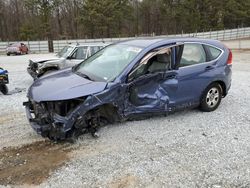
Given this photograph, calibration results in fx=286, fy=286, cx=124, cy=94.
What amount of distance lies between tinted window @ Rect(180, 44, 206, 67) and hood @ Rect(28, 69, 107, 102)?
182 centimetres

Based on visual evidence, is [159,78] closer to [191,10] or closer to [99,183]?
[99,183]

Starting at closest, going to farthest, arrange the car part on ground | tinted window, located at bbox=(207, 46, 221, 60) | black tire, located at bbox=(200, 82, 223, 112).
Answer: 1. black tire, located at bbox=(200, 82, 223, 112)
2. tinted window, located at bbox=(207, 46, 221, 60)
3. the car part on ground

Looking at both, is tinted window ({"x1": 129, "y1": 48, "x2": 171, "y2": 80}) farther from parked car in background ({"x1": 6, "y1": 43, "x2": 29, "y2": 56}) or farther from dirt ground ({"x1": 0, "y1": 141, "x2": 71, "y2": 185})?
parked car in background ({"x1": 6, "y1": 43, "x2": 29, "y2": 56})

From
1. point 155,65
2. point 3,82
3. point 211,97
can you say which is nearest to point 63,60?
point 3,82

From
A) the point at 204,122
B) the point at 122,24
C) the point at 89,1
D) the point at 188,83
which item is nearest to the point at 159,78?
the point at 188,83

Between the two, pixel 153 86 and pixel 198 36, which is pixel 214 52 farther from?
pixel 198 36

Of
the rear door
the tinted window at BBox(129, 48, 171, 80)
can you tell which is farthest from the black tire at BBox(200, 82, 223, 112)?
the tinted window at BBox(129, 48, 171, 80)

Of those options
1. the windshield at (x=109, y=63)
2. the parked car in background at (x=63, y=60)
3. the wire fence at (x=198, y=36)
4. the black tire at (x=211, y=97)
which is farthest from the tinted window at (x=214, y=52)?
the wire fence at (x=198, y=36)

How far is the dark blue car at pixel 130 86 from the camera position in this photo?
422 cm

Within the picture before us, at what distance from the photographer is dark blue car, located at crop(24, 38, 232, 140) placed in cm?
422

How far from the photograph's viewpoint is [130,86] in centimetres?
470

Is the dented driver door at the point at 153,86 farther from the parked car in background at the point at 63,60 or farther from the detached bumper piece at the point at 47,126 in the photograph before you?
the parked car in background at the point at 63,60

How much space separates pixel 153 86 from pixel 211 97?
1612 millimetres

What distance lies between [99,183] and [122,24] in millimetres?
48216
